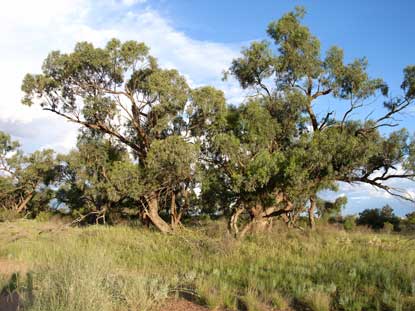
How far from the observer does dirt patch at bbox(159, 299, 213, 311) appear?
7.23 m

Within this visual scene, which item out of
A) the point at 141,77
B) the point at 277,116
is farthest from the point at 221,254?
the point at 141,77

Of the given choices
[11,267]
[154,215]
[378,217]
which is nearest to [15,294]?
[11,267]

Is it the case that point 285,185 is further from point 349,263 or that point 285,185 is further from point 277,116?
point 349,263

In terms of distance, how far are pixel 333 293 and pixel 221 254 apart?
15.7ft

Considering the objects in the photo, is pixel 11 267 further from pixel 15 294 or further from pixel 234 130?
pixel 234 130

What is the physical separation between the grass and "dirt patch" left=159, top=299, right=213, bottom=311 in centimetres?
15

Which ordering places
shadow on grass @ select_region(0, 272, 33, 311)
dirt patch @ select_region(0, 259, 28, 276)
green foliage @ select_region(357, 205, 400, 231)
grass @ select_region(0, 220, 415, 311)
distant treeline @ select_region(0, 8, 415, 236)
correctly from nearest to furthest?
shadow on grass @ select_region(0, 272, 33, 311), grass @ select_region(0, 220, 415, 311), dirt patch @ select_region(0, 259, 28, 276), distant treeline @ select_region(0, 8, 415, 236), green foliage @ select_region(357, 205, 400, 231)

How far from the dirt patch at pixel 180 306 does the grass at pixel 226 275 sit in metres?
0.15

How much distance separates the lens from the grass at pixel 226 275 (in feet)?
22.4

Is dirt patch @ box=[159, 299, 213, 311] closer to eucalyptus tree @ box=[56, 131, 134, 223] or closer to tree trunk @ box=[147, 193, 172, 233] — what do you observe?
tree trunk @ box=[147, 193, 172, 233]

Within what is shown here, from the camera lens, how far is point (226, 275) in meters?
9.30

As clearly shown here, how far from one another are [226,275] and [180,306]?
2.12 metres

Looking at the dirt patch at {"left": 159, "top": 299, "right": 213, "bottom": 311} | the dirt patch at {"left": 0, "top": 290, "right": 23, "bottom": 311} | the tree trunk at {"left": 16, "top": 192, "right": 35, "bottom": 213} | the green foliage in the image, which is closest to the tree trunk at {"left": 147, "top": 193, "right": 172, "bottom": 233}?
the dirt patch at {"left": 0, "top": 290, "right": 23, "bottom": 311}

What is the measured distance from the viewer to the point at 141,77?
2141 cm
